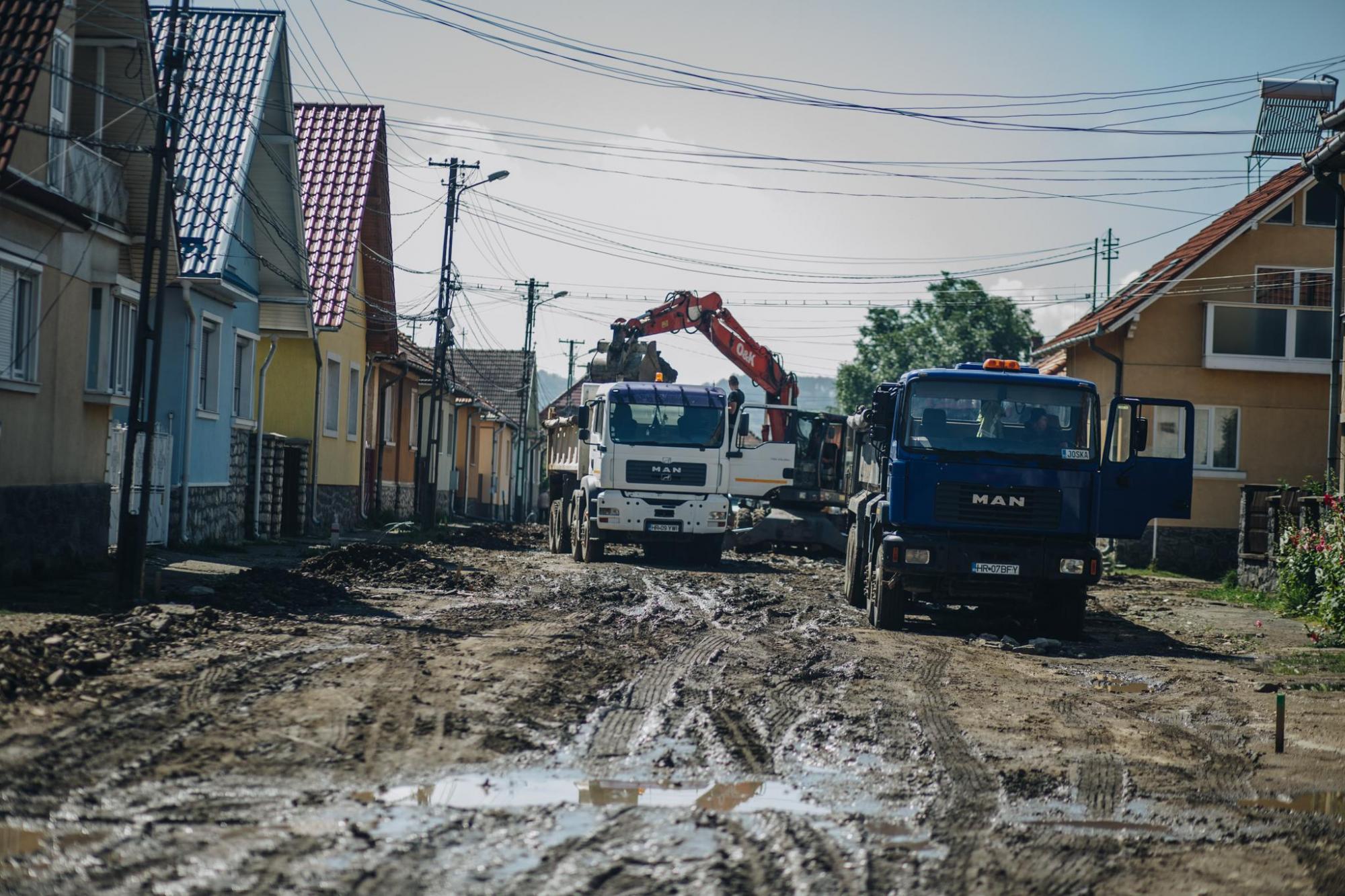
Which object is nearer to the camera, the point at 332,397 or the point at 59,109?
the point at 59,109

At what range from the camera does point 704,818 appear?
5.82m

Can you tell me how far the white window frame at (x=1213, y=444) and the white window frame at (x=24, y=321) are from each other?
24083mm

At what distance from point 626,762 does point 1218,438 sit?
2651 cm

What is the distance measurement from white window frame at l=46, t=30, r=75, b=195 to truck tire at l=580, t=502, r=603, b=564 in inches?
397

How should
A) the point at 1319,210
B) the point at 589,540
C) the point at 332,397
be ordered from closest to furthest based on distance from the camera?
the point at 589,540 < the point at 1319,210 < the point at 332,397

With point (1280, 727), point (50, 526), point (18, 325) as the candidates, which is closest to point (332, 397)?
point (50, 526)

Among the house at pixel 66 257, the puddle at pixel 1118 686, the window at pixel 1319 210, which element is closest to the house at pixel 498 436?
the window at pixel 1319 210

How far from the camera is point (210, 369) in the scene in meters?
22.1

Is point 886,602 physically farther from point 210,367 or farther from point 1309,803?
point 210,367

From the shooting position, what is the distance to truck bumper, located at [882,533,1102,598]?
45.7 feet

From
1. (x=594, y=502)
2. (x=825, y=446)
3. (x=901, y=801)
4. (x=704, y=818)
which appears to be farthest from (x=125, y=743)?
(x=825, y=446)

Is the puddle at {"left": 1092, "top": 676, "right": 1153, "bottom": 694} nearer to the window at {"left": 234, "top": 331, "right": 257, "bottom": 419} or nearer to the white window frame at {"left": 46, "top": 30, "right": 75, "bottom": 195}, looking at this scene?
the white window frame at {"left": 46, "top": 30, "right": 75, "bottom": 195}

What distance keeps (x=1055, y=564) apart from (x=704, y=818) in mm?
9018

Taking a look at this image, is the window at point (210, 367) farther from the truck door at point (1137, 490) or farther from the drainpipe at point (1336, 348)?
the drainpipe at point (1336, 348)
